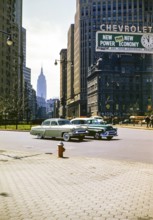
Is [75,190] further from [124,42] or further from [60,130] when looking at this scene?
[60,130]

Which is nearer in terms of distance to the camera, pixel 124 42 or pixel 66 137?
pixel 124 42

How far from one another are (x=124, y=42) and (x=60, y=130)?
18.1 meters

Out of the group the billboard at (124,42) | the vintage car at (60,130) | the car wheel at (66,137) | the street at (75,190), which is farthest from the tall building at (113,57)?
the billboard at (124,42)

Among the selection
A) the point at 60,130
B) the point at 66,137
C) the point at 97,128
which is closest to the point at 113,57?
the point at 97,128

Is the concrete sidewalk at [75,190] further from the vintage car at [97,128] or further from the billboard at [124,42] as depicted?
the vintage car at [97,128]

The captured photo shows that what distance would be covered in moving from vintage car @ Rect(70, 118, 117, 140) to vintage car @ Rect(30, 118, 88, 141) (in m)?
1.78

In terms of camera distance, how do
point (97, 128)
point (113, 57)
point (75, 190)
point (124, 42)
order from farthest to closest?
point (113, 57), point (97, 128), point (75, 190), point (124, 42)

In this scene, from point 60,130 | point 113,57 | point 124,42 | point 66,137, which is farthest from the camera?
point 113,57

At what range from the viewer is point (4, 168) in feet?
39.5

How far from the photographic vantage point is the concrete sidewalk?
6.59 m

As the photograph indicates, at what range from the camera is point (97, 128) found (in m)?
26.4

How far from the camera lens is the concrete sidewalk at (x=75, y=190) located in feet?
21.6

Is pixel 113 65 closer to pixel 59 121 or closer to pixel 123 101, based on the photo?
pixel 123 101

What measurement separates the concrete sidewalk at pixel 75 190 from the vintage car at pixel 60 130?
10.1 m
